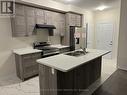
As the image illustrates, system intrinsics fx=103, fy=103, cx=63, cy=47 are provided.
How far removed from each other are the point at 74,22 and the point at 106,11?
2.27 m

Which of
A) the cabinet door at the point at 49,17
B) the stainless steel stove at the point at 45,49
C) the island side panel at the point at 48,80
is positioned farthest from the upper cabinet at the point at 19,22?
the island side panel at the point at 48,80

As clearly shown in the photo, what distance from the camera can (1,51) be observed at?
11.0 feet

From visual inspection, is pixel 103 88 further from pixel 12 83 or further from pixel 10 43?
pixel 10 43

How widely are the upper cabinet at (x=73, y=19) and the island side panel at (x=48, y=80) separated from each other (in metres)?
3.19

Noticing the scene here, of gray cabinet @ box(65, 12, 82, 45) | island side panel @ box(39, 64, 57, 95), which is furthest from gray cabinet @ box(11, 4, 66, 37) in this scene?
island side panel @ box(39, 64, 57, 95)

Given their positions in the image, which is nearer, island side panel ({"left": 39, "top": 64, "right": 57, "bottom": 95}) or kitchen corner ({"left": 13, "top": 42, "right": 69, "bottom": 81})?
island side panel ({"left": 39, "top": 64, "right": 57, "bottom": 95})

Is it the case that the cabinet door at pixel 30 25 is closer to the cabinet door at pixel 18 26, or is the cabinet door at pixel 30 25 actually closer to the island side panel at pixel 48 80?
the cabinet door at pixel 18 26

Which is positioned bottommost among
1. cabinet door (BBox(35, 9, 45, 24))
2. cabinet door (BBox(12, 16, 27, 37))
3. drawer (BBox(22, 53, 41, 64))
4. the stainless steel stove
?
drawer (BBox(22, 53, 41, 64))

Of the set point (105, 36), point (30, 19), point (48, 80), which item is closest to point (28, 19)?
point (30, 19)

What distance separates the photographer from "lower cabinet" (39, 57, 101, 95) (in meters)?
1.93

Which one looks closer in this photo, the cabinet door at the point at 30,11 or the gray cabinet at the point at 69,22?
the cabinet door at the point at 30,11

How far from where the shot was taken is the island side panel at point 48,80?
1.94 meters

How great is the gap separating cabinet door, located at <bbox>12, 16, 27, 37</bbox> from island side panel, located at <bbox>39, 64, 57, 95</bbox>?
1.82 m

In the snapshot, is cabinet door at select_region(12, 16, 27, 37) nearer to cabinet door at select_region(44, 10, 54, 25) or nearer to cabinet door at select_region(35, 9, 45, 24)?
cabinet door at select_region(35, 9, 45, 24)
